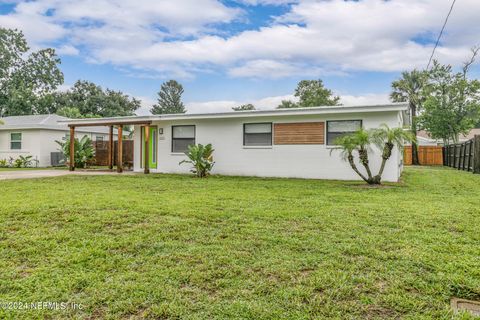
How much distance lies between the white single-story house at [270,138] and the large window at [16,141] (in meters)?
8.31

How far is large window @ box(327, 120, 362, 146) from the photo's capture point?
1150cm

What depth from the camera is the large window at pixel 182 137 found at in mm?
14074

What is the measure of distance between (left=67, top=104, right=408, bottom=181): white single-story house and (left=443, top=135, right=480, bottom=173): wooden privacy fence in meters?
4.19

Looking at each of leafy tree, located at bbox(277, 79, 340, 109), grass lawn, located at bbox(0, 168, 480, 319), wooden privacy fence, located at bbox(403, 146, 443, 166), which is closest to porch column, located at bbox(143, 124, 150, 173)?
grass lawn, located at bbox(0, 168, 480, 319)

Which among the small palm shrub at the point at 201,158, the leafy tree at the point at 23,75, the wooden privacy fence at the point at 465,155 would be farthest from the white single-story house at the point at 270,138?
the leafy tree at the point at 23,75

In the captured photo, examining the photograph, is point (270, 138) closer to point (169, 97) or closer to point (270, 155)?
point (270, 155)

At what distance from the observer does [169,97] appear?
5859cm

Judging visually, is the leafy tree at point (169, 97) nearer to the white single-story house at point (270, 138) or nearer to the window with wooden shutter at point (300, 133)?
the white single-story house at point (270, 138)

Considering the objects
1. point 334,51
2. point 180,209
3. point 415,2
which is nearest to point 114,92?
point 334,51

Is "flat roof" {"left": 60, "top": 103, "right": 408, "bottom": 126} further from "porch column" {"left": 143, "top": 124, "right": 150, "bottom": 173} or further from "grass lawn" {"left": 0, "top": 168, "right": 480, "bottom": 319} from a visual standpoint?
"grass lawn" {"left": 0, "top": 168, "right": 480, "bottom": 319}

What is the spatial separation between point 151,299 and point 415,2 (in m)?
12.6

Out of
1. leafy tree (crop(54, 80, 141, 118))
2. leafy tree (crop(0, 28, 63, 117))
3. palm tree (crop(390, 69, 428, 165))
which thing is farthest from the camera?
leafy tree (crop(54, 80, 141, 118))

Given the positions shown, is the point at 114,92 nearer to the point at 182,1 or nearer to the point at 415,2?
the point at 182,1

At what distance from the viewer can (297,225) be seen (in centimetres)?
468
